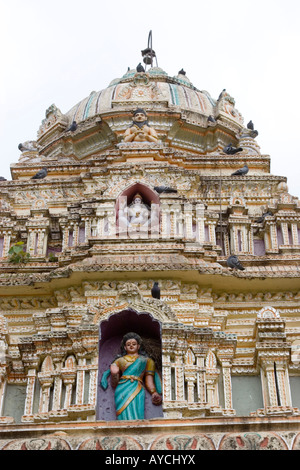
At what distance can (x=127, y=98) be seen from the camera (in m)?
28.9

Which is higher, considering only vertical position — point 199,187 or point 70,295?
point 199,187

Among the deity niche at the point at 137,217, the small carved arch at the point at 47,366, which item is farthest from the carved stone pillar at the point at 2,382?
the deity niche at the point at 137,217

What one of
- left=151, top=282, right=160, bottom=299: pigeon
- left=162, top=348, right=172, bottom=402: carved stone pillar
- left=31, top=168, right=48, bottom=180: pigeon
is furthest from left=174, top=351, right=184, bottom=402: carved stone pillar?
left=31, top=168, right=48, bottom=180: pigeon

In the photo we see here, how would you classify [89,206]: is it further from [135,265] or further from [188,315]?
[188,315]

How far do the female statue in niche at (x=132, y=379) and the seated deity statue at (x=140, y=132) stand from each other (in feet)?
32.7

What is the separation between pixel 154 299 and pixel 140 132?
31.9 feet

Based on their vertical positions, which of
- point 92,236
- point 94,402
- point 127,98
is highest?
point 127,98

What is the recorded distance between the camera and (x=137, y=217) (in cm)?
1964

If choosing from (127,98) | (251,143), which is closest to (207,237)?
(251,143)

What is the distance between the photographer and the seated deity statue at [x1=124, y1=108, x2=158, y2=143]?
2402 cm

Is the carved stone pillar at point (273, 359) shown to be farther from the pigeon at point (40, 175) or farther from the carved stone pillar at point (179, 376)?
the pigeon at point (40, 175)

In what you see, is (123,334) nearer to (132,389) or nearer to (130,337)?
(130,337)

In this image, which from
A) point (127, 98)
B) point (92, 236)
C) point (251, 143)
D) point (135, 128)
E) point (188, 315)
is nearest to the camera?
point (188, 315)

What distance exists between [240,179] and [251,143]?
4295 millimetres
